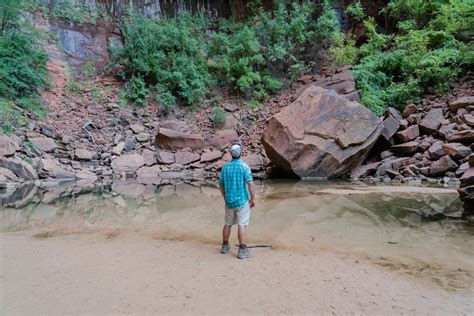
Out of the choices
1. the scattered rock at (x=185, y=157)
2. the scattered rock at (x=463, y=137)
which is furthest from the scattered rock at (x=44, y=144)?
the scattered rock at (x=463, y=137)

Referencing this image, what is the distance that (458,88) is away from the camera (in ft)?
39.0

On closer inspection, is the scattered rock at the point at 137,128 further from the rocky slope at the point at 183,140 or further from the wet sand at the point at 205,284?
the wet sand at the point at 205,284

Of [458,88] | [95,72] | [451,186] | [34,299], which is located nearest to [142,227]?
[34,299]

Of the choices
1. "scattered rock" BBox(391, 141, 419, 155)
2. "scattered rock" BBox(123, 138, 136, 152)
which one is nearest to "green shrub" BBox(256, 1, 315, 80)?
"scattered rock" BBox(391, 141, 419, 155)

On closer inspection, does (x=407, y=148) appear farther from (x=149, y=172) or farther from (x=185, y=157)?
(x=149, y=172)

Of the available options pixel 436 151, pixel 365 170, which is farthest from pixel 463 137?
pixel 365 170

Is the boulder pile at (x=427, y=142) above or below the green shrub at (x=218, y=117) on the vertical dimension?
below

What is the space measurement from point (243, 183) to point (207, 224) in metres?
1.79

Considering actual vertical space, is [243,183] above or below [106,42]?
below

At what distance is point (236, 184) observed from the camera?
4.20 metres

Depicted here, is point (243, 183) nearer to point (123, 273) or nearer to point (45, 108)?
point (123, 273)

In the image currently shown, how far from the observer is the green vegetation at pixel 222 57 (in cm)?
1572

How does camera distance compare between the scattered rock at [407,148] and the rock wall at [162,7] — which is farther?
the rock wall at [162,7]

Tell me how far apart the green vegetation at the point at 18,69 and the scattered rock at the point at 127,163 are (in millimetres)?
3486
